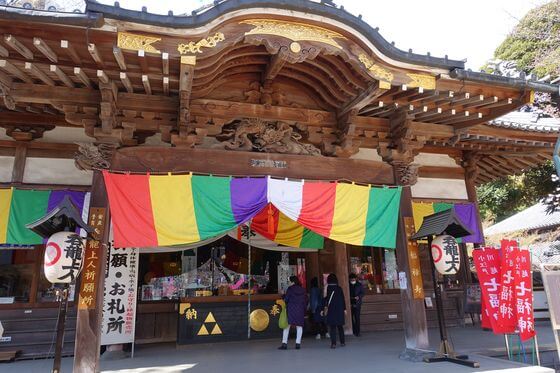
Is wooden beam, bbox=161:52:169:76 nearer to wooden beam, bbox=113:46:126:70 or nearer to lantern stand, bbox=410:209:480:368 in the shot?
wooden beam, bbox=113:46:126:70

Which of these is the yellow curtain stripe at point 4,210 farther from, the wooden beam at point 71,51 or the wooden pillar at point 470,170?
the wooden pillar at point 470,170

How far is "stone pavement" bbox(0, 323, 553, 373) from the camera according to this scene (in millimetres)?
5840

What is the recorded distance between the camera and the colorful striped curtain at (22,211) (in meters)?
6.41

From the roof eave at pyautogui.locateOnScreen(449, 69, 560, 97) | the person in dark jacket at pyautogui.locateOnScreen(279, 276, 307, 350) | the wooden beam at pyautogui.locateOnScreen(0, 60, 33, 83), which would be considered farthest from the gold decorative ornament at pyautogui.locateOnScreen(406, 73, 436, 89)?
the wooden beam at pyautogui.locateOnScreen(0, 60, 33, 83)

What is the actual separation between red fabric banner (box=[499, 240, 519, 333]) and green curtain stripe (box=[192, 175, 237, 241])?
4.72 m

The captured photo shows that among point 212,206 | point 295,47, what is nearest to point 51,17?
point 295,47

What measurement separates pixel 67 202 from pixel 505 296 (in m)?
7.08

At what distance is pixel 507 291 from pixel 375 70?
14.5 ft

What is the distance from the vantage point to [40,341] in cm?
679

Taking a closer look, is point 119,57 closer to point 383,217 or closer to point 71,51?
point 71,51

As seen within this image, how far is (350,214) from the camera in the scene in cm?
661

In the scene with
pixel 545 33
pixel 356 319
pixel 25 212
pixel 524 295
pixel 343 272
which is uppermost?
pixel 545 33

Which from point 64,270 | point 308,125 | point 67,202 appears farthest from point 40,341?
point 308,125

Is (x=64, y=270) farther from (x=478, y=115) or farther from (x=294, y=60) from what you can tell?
(x=478, y=115)
